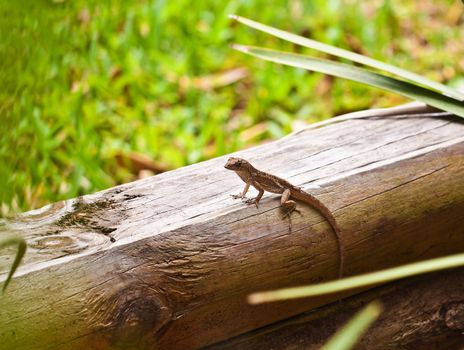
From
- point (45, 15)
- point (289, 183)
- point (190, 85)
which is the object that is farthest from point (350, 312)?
point (190, 85)

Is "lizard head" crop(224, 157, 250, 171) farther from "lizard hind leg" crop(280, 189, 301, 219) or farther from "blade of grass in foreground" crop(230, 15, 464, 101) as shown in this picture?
"blade of grass in foreground" crop(230, 15, 464, 101)

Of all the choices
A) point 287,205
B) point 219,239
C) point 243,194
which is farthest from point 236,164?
point 219,239

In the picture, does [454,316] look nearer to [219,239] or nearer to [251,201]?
[251,201]

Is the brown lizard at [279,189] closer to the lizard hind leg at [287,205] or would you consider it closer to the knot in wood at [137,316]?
the lizard hind leg at [287,205]

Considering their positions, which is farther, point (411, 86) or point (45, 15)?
point (411, 86)

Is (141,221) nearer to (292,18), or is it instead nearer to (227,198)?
(227,198)

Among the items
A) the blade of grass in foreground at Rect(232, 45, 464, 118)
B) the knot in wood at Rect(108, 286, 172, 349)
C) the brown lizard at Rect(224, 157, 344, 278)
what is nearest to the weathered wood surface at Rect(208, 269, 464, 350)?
the brown lizard at Rect(224, 157, 344, 278)

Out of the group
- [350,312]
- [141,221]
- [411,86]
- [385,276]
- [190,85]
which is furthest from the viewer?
[190,85]
